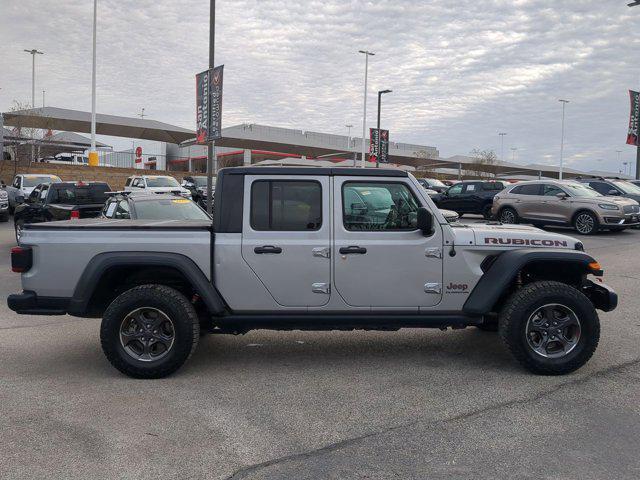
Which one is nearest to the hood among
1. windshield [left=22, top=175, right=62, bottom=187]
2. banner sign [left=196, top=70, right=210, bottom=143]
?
banner sign [left=196, top=70, right=210, bottom=143]

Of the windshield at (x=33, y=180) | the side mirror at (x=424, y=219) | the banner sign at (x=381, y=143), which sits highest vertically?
the banner sign at (x=381, y=143)

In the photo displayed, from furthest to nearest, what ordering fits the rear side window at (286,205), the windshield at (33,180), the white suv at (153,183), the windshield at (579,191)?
the windshield at (33,180) < the white suv at (153,183) < the windshield at (579,191) < the rear side window at (286,205)

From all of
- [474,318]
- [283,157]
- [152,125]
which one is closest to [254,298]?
[474,318]

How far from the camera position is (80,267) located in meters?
5.14

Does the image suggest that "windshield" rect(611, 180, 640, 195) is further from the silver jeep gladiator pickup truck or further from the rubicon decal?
the silver jeep gladiator pickup truck

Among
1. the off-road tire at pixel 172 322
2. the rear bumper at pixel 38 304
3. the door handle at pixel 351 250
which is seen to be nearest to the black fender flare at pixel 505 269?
the door handle at pixel 351 250

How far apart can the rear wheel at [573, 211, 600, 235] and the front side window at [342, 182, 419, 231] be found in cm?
1386

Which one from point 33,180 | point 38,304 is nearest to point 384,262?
point 38,304

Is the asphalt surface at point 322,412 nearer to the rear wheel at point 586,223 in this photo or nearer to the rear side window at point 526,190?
the rear wheel at point 586,223

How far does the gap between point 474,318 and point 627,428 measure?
1.49 m

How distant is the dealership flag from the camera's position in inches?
643

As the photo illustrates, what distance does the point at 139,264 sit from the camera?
5.09 metres

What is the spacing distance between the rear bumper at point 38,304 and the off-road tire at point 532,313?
12.6 ft

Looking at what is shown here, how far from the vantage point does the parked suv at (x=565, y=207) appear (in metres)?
17.1
